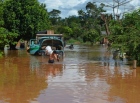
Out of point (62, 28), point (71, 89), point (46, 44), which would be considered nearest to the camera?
point (71, 89)

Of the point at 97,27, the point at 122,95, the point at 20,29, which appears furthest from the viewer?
the point at 97,27

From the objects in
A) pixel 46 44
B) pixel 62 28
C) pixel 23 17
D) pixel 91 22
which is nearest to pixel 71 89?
pixel 46 44

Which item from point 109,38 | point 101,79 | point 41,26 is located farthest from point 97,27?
point 101,79

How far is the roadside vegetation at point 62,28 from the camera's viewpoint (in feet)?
73.1

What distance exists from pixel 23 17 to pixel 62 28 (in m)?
40.0

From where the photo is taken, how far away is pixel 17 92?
454 inches

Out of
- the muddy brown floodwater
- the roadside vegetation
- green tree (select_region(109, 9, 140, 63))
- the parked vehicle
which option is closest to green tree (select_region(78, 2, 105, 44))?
the roadside vegetation

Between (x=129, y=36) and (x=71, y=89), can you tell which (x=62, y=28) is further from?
(x=71, y=89)

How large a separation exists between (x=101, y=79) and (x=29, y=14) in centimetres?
3004

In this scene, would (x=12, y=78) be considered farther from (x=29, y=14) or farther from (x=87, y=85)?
(x=29, y=14)

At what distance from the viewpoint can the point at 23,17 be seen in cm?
4344

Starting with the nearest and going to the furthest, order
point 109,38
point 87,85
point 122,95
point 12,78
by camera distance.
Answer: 1. point 122,95
2. point 87,85
3. point 12,78
4. point 109,38

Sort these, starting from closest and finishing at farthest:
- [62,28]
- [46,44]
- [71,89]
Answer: [71,89]
[46,44]
[62,28]

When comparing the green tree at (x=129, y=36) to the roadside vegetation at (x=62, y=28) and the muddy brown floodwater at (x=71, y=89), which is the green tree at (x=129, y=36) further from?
the muddy brown floodwater at (x=71, y=89)
